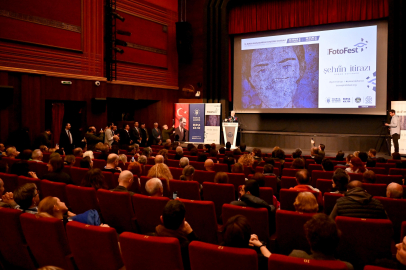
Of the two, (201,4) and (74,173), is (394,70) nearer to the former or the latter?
(201,4)

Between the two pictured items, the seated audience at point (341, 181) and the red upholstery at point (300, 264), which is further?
the seated audience at point (341, 181)

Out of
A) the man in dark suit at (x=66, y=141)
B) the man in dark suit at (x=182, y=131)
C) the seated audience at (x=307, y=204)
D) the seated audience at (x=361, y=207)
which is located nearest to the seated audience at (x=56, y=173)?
the seated audience at (x=307, y=204)

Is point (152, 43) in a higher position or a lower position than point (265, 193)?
higher

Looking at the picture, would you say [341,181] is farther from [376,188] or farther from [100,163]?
[100,163]

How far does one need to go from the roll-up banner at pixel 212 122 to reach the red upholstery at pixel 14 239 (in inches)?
436

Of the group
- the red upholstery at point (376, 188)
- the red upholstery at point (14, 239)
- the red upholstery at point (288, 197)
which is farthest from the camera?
the red upholstery at point (376, 188)

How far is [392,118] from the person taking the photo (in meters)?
9.95

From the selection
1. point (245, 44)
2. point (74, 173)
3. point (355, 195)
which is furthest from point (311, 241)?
point (245, 44)

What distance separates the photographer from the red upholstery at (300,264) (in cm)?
168

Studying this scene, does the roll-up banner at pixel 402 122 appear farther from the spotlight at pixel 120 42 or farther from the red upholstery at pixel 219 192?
the spotlight at pixel 120 42

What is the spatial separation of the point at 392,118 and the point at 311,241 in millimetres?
9399

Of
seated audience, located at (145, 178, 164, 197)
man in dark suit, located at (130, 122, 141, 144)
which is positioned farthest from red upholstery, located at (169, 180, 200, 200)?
man in dark suit, located at (130, 122, 141, 144)

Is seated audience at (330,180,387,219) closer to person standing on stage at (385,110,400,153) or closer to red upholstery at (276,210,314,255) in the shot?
red upholstery at (276,210,314,255)

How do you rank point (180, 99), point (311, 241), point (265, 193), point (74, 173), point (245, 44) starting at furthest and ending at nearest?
point (180, 99)
point (245, 44)
point (74, 173)
point (265, 193)
point (311, 241)
